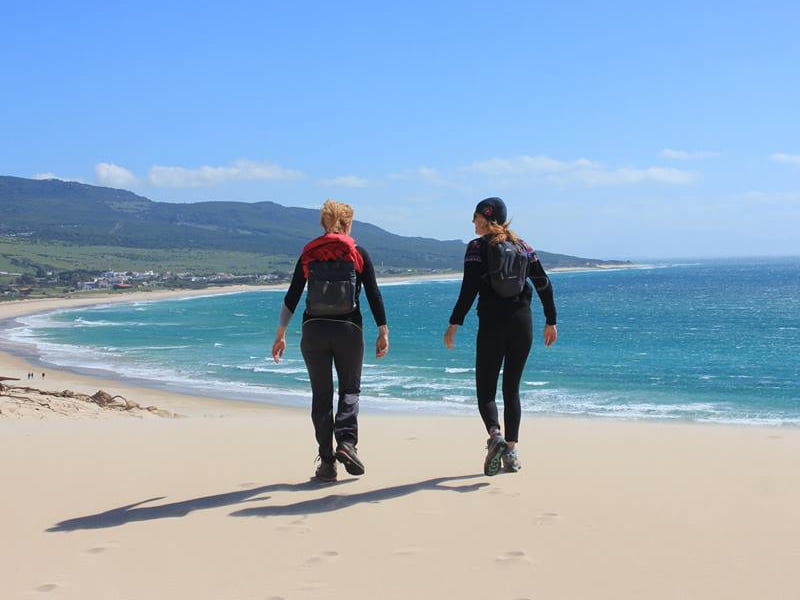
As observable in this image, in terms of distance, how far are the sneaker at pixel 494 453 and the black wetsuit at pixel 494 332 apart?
9 cm

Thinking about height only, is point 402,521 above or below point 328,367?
below

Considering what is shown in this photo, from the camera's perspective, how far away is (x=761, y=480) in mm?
5586

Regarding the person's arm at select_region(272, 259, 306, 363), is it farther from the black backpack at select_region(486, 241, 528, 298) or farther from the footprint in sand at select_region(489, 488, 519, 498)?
the footprint in sand at select_region(489, 488, 519, 498)

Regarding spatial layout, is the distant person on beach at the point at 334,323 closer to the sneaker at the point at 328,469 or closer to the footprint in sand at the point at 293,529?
the sneaker at the point at 328,469

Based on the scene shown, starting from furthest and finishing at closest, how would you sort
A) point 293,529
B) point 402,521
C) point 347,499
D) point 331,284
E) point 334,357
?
1. point 334,357
2. point 331,284
3. point 347,499
4. point 402,521
5. point 293,529

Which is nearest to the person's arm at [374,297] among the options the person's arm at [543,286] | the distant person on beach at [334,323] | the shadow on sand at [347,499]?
the distant person on beach at [334,323]

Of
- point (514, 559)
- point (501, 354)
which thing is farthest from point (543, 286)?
point (514, 559)

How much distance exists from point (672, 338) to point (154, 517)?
43.8m

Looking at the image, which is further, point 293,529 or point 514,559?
point 293,529

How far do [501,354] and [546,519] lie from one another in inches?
57.1

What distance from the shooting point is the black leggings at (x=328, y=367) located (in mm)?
5645

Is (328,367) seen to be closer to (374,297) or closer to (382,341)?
(382,341)

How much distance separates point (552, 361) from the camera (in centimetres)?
3475

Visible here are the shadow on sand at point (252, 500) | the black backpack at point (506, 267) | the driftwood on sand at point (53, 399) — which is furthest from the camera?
the driftwood on sand at point (53, 399)
